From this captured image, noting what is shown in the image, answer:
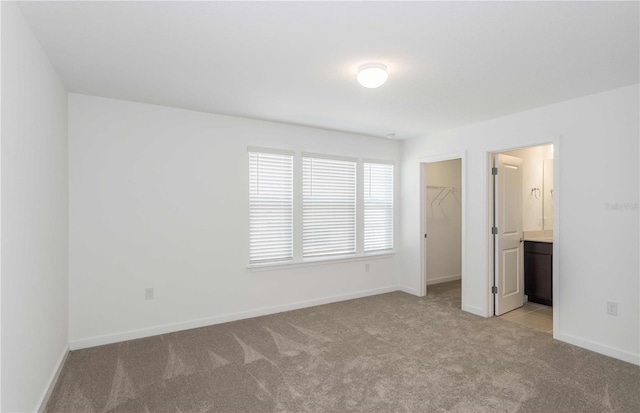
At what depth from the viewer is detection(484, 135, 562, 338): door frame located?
3.56m

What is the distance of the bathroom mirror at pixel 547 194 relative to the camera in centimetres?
529

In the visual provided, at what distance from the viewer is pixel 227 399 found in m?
2.47

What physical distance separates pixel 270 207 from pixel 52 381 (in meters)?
2.67

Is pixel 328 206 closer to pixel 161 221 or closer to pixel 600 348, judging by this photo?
pixel 161 221

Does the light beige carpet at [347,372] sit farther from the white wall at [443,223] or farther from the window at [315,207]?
the white wall at [443,223]

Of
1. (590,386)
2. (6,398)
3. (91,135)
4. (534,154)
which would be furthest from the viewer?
(534,154)

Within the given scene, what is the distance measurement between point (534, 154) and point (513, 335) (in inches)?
114

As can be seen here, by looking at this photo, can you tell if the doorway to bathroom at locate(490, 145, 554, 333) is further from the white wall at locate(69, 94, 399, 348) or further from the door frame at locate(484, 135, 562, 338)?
the white wall at locate(69, 94, 399, 348)

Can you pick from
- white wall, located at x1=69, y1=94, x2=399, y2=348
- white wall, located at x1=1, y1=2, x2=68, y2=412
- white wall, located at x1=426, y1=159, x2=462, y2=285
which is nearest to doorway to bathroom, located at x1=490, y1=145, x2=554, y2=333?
white wall, located at x1=426, y1=159, x2=462, y2=285

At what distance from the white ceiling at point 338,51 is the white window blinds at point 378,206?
1762 millimetres

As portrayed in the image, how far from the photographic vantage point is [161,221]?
3736 millimetres

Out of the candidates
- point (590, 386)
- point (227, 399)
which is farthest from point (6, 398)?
point (590, 386)

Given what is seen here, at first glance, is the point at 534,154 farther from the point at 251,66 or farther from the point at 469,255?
the point at 251,66

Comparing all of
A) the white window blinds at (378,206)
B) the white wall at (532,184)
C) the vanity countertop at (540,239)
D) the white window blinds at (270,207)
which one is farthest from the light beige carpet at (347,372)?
the white wall at (532,184)
